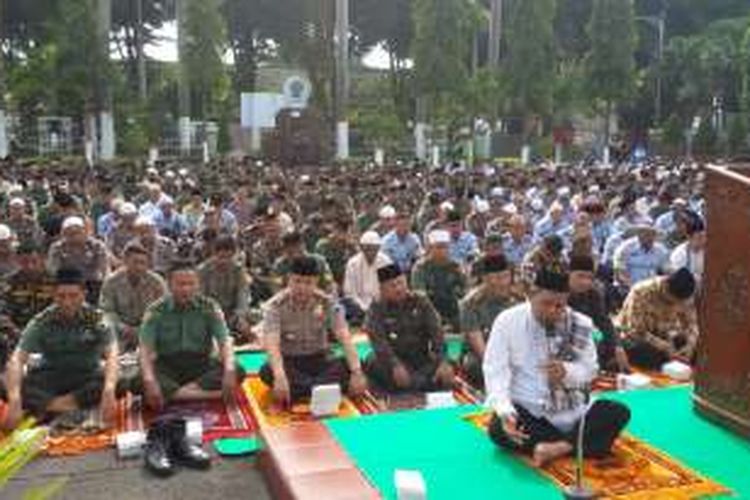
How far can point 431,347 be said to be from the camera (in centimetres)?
839

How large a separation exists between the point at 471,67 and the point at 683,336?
92.5ft

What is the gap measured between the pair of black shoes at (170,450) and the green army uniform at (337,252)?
475 centimetres

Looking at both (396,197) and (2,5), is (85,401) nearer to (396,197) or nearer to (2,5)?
(396,197)

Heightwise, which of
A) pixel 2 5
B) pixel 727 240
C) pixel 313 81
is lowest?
pixel 727 240

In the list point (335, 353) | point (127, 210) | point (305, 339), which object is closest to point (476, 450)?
point (305, 339)

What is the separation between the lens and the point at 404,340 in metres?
8.32

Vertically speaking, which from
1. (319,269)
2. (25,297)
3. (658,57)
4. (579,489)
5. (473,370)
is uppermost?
(658,57)

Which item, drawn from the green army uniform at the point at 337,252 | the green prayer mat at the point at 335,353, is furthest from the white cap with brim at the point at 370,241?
the green prayer mat at the point at 335,353

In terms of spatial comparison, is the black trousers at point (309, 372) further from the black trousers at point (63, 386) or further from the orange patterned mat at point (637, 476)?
the orange patterned mat at point (637, 476)

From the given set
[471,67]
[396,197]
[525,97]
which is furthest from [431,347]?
[471,67]

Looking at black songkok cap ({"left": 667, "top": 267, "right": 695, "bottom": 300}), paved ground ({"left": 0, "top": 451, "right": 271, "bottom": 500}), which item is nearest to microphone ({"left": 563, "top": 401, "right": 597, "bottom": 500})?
paved ground ({"left": 0, "top": 451, "right": 271, "bottom": 500})

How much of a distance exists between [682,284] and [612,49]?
24.2 m

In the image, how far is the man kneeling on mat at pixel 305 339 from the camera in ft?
26.2

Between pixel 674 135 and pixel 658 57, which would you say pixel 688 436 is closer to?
pixel 674 135
